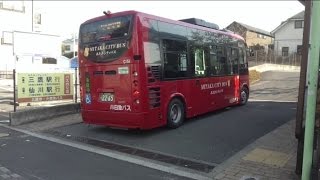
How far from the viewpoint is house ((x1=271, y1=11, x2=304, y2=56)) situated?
58.1 meters

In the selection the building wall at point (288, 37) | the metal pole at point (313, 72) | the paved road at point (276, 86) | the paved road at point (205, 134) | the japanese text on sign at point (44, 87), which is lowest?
the paved road at point (205, 134)

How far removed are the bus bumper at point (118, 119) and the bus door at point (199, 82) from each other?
101 inches

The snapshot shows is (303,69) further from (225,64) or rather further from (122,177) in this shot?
(225,64)

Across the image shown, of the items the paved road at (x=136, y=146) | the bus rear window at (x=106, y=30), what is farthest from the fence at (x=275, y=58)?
the bus rear window at (x=106, y=30)

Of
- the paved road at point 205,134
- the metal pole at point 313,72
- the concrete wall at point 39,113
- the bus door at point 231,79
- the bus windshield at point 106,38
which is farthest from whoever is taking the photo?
the bus door at point 231,79

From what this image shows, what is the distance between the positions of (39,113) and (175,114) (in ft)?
15.8

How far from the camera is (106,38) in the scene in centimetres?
1082

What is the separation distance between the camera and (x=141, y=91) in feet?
33.2

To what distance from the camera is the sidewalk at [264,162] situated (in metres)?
6.95

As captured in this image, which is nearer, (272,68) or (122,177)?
(122,177)

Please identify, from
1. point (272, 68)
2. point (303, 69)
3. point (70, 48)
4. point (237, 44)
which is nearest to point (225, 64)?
point (237, 44)

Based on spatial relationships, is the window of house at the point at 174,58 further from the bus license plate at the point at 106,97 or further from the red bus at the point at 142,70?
the bus license plate at the point at 106,97

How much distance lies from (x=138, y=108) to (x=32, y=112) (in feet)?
15.7

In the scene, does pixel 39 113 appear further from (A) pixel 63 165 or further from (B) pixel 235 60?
(B) pixel 235 60
